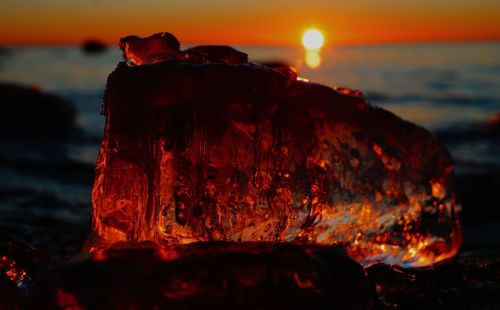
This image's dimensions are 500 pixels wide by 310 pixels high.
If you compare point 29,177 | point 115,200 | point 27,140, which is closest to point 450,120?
point 27,140

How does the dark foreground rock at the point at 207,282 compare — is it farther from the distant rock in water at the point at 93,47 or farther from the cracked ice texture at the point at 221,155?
the distant rock in water at the point at 93,47

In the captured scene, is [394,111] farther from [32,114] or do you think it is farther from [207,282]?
[207,282]

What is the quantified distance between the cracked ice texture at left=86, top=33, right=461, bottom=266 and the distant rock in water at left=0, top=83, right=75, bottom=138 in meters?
7.60

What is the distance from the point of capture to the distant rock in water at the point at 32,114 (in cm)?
990

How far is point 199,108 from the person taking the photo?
232 centimetres

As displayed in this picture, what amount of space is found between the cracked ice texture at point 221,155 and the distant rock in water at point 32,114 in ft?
24.9

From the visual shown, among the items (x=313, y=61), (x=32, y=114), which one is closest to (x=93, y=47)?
(x=313, y=61)

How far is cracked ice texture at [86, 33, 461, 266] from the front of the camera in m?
2.30

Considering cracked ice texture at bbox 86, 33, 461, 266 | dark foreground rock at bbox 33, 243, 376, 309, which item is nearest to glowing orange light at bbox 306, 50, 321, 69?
cracked ice texture at bbox 86, 33, 461, 266

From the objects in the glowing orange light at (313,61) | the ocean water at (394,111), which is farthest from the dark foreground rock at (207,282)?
the glowing orange light at (313,61)

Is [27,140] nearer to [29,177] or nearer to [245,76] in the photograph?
[29,177]

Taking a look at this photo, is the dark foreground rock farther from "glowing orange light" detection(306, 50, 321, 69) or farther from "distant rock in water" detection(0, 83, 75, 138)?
"glowing orange light" detection(306, 50, 321, 69)

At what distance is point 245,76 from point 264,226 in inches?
26.6

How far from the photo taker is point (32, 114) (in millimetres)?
11281
